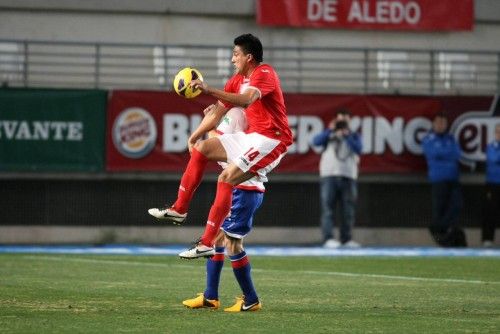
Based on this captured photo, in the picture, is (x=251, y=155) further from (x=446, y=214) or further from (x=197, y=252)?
(x=446, y=214)

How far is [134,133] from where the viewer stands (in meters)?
23.8

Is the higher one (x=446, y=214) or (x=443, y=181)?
(x=443, y=181)

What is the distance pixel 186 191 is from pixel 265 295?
2.18m

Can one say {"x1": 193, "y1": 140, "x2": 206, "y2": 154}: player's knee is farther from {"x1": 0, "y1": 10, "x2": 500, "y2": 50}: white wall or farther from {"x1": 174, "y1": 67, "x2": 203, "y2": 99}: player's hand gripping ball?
{"x1": 0, "y1": 10, "x2": 500, "y2": 50}: white wall

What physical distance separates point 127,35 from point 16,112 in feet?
20.7

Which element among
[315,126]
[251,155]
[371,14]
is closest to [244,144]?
[251,155]

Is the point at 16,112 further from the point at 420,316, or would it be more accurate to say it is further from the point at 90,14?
the point at 420,316

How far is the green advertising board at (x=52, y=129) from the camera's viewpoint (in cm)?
2327

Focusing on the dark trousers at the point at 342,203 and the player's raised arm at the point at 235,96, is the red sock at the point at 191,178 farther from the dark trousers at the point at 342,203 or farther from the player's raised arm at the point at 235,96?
the dark trousers at the point at 342,203

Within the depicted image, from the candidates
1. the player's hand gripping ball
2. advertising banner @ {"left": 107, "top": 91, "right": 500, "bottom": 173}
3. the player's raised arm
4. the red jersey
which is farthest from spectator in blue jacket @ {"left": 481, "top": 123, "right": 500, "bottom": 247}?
the player's hand gripping ball

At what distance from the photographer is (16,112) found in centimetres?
2328

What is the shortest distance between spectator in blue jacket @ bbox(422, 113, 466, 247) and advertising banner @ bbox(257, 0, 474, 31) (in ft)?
22.3

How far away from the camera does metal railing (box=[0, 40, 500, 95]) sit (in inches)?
1006

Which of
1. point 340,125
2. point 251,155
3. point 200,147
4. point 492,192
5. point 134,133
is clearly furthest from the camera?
point 492,192
